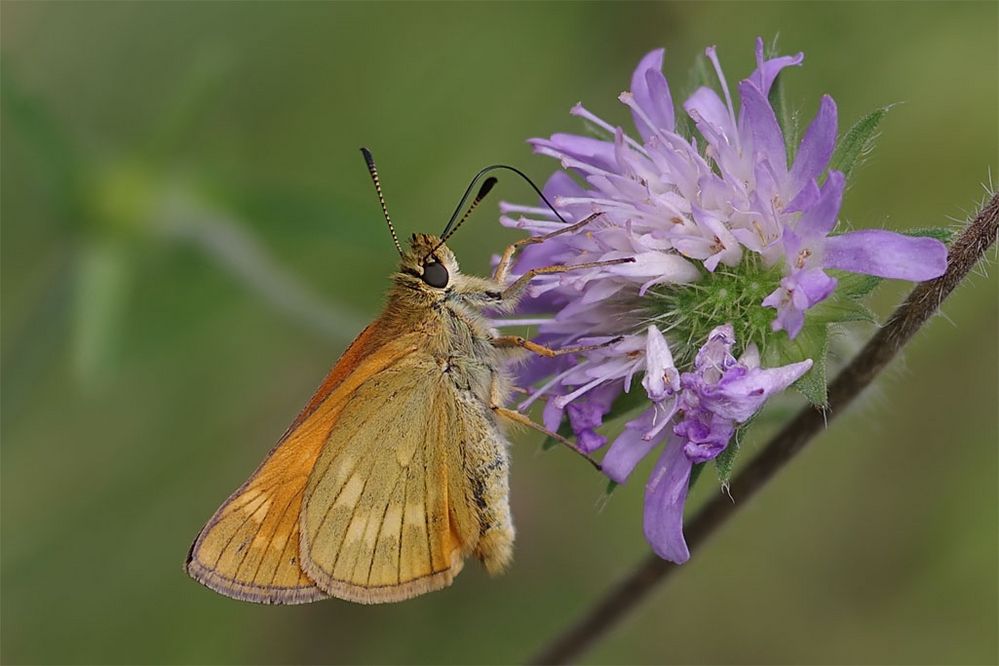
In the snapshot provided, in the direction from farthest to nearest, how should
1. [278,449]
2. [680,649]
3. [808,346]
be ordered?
[680,649] < [278,449] < [808,346]

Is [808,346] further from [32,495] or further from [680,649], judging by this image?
[32,495]

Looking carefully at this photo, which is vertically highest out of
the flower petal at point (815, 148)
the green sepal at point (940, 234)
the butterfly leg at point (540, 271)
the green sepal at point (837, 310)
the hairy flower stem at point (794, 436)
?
the flower petal at point (815, 148)

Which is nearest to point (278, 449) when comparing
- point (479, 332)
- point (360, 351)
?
point (360, 351)

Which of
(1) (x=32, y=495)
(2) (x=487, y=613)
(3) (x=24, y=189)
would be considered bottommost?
(2) (x=487, y=613)

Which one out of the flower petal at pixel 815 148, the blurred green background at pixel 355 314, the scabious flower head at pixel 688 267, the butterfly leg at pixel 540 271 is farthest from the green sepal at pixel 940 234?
the blurred green background at pixel 355 314

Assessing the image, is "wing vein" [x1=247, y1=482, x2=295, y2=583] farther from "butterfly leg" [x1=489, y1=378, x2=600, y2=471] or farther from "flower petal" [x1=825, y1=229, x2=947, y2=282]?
"flower petal" [x1=825, y1=229, x2=947, y2=282]

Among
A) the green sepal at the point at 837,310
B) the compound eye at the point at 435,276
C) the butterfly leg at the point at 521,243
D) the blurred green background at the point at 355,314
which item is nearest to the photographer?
the green sepal at the point at 837,310

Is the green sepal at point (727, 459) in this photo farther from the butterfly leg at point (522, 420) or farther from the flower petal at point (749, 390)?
the butterfly leg at point (522, 420)

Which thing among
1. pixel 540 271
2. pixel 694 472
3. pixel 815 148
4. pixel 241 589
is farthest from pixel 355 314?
pixel 815 148

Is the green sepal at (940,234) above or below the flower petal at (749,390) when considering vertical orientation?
above
